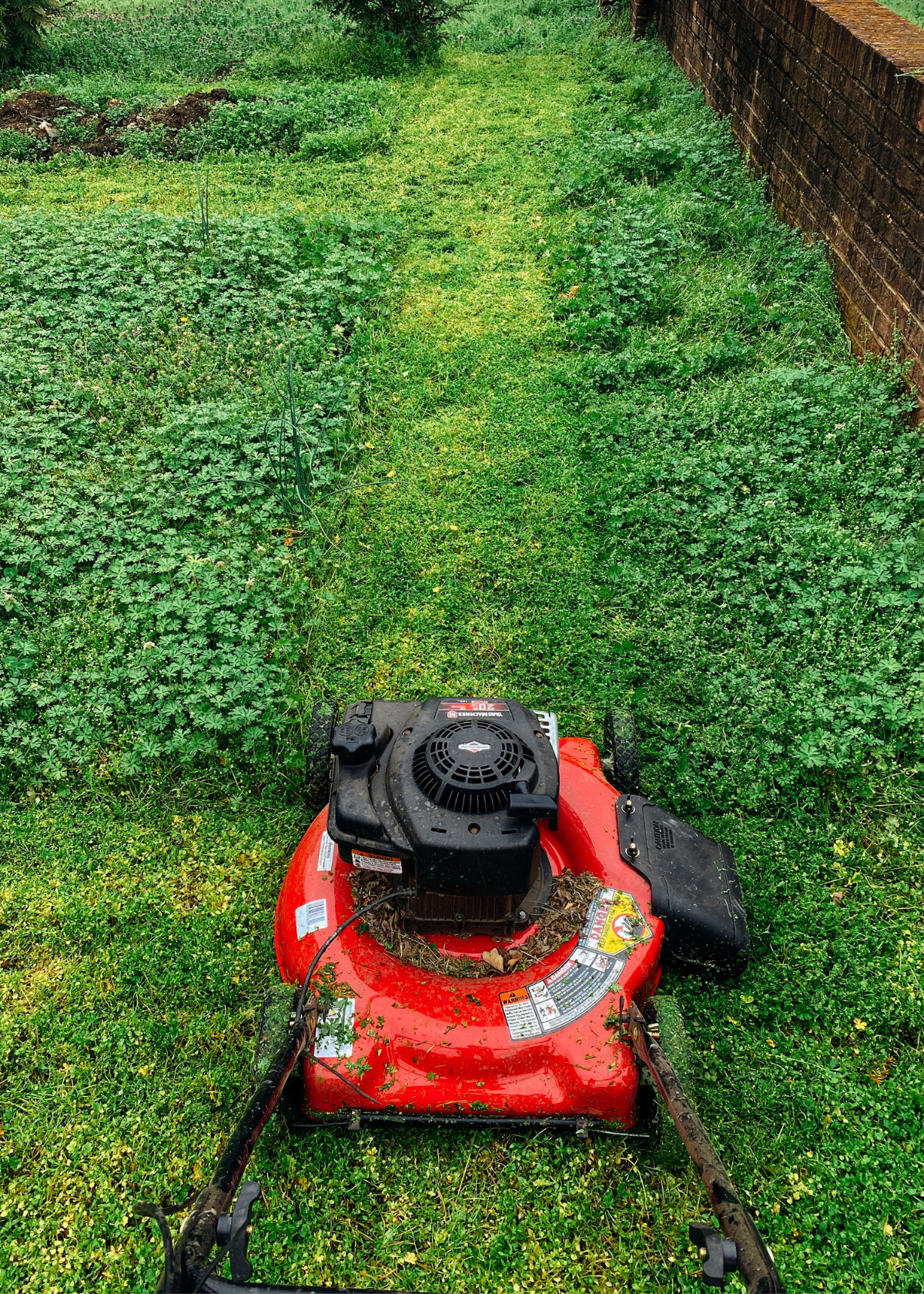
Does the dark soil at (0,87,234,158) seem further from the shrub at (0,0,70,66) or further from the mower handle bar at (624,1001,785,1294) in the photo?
the mower handle bar at (624,1001,785,1294)

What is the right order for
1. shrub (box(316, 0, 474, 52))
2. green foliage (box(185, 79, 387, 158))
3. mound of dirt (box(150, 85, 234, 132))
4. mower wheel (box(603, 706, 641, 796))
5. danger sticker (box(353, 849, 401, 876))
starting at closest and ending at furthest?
1. danger sticker (box(353, 849, 401, 876))
2. mower wheel (box(603, 706, 641, 796))
3. green foliage (box(185, 79, 387, 158))
4. mound of dirt (box(150, 85, 234, 132))
5. shrub (box(316, 0, 474, 52))

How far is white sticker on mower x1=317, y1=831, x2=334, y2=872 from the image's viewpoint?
121 inches

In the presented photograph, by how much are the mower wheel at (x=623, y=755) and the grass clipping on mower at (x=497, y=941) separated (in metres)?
0.54

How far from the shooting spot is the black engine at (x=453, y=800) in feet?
8.11

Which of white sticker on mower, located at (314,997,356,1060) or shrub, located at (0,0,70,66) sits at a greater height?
shrub, located at (0,0,70,66)

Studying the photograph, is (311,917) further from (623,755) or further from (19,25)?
(19,25)

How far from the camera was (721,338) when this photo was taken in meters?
5.84

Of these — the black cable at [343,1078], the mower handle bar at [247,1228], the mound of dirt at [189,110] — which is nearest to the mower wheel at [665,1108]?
the mower handle bar at [247,1228]

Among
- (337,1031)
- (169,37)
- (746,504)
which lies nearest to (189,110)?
(169,37)

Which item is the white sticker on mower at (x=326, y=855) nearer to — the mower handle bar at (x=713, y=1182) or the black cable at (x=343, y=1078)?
the black cable at (x=343, y=1078)

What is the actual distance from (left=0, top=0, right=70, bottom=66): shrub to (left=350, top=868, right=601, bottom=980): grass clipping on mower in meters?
13.3

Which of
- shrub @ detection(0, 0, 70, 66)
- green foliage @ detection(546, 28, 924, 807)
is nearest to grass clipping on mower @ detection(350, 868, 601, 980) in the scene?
green foliage @ detection(546, 28, 924, 807)

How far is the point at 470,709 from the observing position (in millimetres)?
2855

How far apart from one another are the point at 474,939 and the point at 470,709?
73 centimetres
